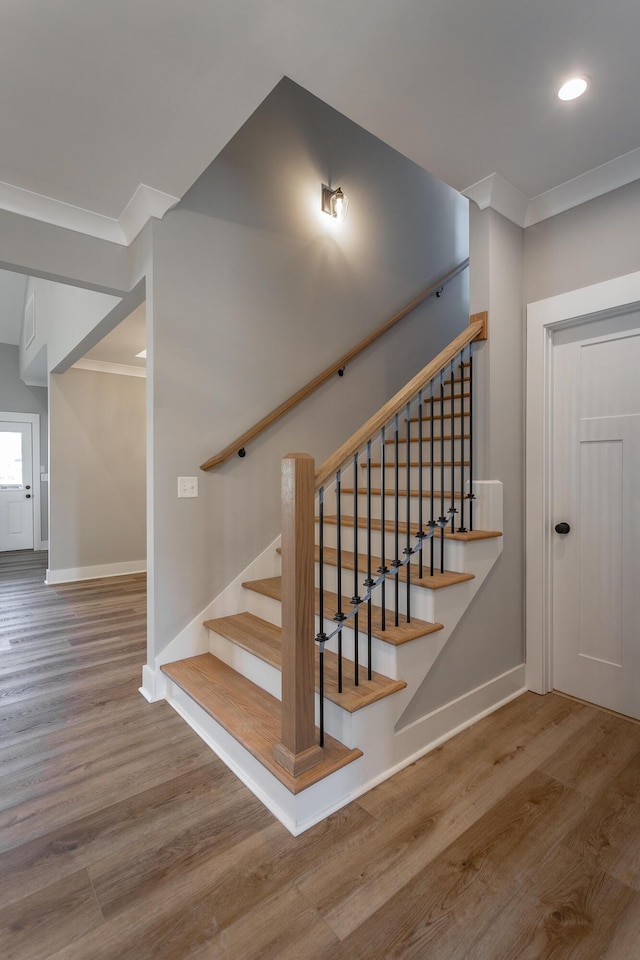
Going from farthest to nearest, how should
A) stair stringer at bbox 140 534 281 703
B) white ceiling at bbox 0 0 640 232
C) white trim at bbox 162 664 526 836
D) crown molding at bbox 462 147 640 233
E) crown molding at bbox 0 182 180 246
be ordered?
1. stair stringer at bbox 140 534 281 703
2. crown molding at bbox 0 182 180 246
3. crown molding at bbox 462 147 640 233
4. white trim at bbox 162 664 526 836
5. white ceiling at bbox 0 0 640 232

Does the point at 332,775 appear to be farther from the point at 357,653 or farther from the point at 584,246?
the point at 584,246

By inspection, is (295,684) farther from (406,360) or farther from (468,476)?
(406,360)

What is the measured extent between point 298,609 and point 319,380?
1898 mm

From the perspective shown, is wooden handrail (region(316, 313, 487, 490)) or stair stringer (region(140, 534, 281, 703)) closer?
wooden handrail (region(316, 313, 487, 490))

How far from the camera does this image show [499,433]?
89.9 inches

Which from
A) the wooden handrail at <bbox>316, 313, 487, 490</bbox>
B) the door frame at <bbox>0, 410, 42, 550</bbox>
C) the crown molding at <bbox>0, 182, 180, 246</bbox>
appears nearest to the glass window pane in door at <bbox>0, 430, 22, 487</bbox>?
the door frame at <bbox>0, 410, 42, 550</bbox>

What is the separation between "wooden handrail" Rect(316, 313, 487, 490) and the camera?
62.7 inches

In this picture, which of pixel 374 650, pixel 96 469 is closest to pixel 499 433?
pixel 374 650

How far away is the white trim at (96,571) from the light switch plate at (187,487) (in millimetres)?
3536

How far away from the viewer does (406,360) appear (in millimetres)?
3848

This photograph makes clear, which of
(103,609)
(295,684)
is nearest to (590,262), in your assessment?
(295,684)

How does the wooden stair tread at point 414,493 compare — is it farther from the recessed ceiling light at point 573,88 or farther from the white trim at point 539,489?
the recessed ceiling light at point 573,88

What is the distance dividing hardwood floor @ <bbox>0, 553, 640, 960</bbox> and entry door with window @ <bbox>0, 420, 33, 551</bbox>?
6.02 metres

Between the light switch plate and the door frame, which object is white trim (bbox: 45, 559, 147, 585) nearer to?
the door frame
